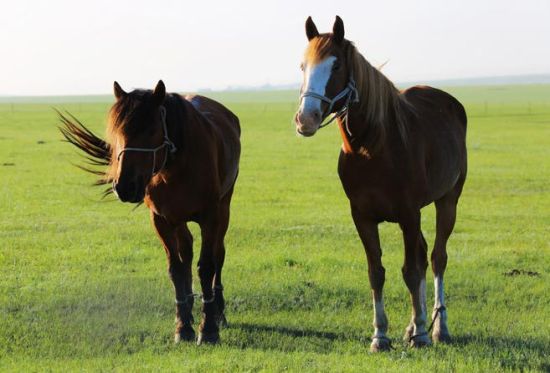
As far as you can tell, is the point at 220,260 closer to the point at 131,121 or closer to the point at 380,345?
the point at 380,345

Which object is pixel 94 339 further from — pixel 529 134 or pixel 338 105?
pixel 529 134

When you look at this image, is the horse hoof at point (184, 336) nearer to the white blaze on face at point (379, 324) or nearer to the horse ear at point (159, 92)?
the white blaze on face at point (379, 324)

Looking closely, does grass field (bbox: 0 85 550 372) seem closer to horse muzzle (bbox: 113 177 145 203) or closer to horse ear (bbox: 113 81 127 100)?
horse muzzle (bbox: 113 177 145 203)

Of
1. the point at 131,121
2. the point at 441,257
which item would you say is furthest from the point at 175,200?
the point at 441,257

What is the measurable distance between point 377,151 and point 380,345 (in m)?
1.60

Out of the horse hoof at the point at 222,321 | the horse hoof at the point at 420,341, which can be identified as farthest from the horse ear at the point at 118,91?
the horse hoof at the point at 420,341

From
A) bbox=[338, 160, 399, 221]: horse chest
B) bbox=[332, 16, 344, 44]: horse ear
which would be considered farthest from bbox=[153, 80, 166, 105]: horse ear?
bbox=[338, 160, 399, 221]: horse chest

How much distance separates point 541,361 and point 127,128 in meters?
3.69

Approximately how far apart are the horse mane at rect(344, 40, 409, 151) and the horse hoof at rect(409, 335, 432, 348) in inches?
65.4

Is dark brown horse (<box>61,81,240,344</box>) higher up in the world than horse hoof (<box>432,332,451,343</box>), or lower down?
higher up

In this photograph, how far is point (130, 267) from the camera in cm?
1027

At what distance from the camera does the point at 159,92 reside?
634cm

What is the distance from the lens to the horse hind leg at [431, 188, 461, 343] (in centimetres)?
715

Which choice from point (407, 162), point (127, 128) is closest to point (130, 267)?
point (127, 128)
